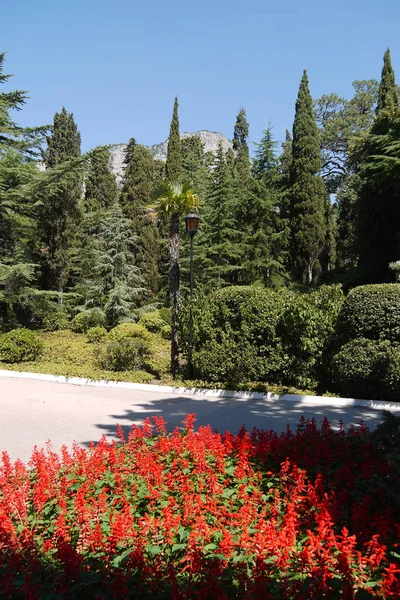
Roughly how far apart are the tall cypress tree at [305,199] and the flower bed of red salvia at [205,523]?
1986 centimetres

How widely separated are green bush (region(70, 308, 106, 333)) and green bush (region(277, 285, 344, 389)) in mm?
10295

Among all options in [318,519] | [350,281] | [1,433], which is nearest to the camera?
[318,519]

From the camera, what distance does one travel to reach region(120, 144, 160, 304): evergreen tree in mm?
23172

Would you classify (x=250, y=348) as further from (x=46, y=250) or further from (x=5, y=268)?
(x=46, y=250)

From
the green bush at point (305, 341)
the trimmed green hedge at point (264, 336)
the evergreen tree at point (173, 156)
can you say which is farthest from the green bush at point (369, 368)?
the evergreen tree at point (173, 156)

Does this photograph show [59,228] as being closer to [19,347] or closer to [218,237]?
[218,237]

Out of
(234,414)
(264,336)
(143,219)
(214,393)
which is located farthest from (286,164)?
(234,414)

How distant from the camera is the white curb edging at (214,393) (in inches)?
321

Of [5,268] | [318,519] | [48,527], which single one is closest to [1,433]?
[48,527]

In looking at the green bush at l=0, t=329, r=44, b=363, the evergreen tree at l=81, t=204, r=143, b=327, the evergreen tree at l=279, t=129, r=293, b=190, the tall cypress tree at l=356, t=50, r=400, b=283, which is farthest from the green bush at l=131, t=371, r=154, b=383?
the evergreen tree at l=279, t=129, r=293, b=190

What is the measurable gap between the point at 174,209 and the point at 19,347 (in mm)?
5832

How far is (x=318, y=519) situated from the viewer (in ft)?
9.75

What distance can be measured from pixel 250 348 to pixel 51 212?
488 inches

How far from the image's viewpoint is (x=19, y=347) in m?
12.8
